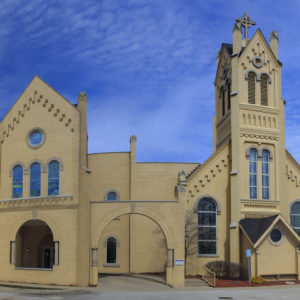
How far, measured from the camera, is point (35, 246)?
112ft

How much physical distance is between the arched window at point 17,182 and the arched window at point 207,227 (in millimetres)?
13231

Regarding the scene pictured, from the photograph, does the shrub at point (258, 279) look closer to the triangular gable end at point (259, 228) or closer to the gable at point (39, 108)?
the triangular gable end at point (259, 228)

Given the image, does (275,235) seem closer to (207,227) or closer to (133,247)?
(207,227)

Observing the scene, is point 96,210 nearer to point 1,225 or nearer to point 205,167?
point 1,225

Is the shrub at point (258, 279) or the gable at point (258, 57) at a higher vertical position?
the gable at point (258, 57)

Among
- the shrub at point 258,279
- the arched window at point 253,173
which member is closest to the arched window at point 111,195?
the arched window at point 253,173

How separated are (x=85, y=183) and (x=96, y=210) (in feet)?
6.02

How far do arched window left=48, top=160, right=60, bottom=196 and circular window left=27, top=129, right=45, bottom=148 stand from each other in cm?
168

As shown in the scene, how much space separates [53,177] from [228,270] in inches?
533

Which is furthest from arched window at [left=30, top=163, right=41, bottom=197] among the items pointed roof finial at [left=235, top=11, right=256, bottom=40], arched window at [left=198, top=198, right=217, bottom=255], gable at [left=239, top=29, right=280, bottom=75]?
pointed roof finial at [left=235, top=11, right=256, bottom=40]

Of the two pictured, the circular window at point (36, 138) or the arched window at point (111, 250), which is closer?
the circular window at point (36, 138)

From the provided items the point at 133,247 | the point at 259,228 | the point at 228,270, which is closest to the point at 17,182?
the point at 133,247

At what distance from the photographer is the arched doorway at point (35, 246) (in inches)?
1302

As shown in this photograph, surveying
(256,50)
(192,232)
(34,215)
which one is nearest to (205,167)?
(192,232)
